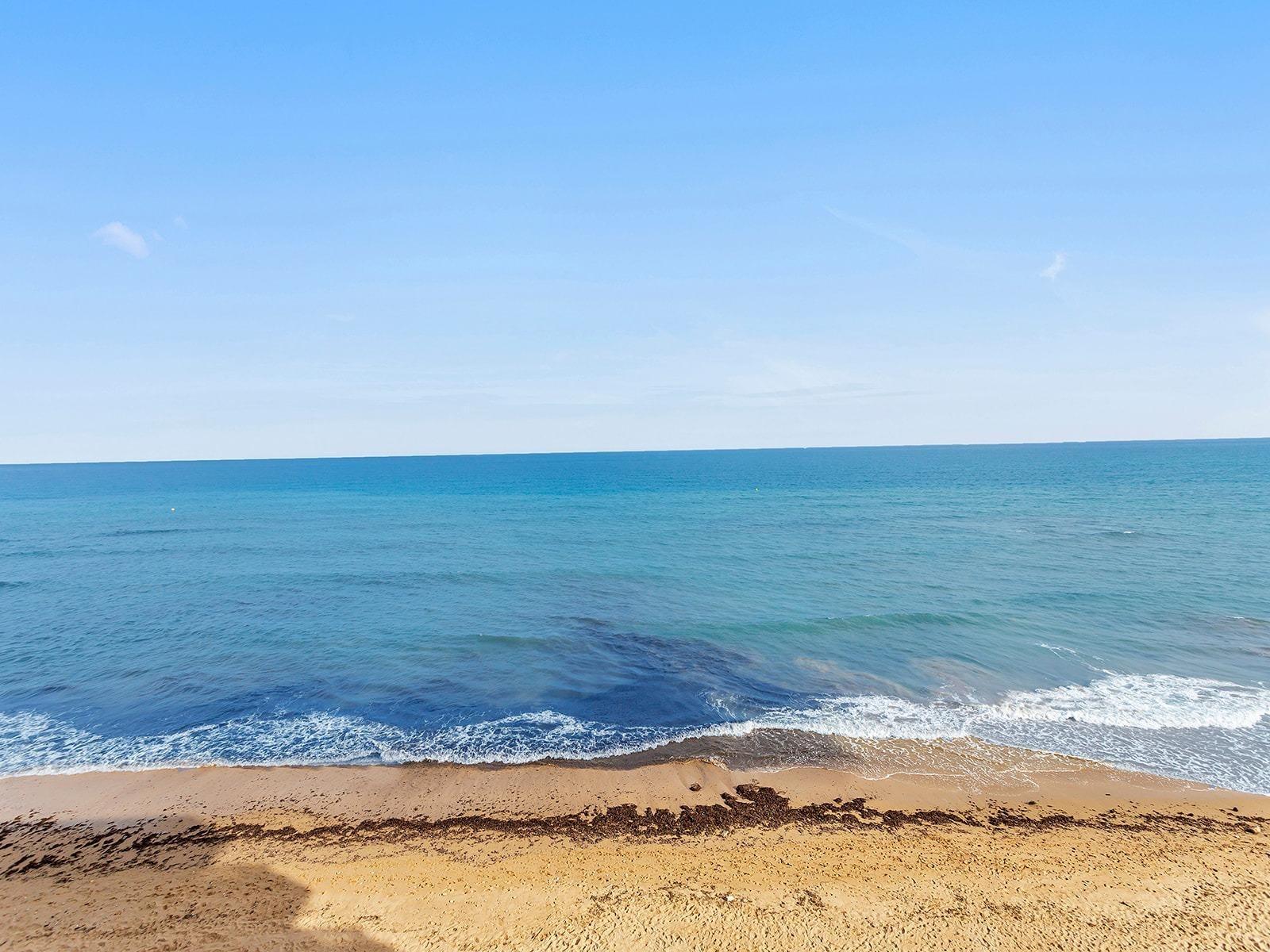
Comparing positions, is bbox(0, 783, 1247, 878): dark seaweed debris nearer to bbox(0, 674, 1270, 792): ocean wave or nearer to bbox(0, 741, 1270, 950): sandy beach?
bbox(0, 741, 1270, 950): sandy beach

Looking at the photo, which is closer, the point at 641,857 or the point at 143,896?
the point at 143,896

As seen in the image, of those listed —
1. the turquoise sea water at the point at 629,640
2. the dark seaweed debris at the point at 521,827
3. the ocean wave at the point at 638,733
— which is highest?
the turquoise sea water at the point at 629,640

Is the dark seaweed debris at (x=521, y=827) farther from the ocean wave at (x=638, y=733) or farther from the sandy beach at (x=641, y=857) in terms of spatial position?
the ocean wave at (x=638, y=733)

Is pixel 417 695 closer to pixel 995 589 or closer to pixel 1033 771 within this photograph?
pixel 1033 771

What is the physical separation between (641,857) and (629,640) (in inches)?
560

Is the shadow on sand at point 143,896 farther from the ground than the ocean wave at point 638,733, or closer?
closer

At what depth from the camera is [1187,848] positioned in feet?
43.6

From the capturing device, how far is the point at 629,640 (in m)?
27.4

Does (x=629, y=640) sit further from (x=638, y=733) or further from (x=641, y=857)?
(x=641, y=857)

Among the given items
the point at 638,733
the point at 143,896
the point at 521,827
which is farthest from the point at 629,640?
the point at 143,896

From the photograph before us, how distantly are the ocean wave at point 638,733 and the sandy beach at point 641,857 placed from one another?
2.84ft

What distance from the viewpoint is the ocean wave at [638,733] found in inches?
694

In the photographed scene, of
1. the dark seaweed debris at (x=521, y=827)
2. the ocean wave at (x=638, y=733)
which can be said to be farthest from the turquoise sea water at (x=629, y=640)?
the dark seaweed debris at (x=521, y=827)

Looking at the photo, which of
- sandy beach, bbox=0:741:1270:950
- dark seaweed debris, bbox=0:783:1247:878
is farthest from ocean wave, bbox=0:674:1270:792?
dark seaweed debris, bbox=0:783:1247:878
